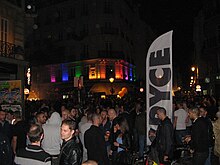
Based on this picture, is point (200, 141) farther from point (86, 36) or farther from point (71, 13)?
point (71, 13)

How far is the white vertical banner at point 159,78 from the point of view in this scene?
8.10m

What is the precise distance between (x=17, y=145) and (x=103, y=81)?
39.6 meters

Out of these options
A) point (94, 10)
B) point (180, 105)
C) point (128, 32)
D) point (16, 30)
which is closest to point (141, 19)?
point (128, 32)

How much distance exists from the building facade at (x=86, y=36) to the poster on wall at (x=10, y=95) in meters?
32.9

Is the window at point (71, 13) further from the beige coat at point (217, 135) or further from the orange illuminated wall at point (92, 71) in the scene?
the beige coat at point (217, 135)

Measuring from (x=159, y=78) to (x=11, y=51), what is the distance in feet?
42.5

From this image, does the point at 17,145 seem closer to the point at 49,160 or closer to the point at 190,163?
the point at 49,160

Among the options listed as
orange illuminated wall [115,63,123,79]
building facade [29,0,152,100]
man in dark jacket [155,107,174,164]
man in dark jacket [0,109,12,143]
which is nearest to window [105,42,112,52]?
building facade [29,0,152,100]

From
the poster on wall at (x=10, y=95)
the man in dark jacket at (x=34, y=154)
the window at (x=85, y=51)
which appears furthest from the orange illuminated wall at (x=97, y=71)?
the man in dark jacket at (x=34, y=154)

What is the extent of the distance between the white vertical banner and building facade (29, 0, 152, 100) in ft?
127

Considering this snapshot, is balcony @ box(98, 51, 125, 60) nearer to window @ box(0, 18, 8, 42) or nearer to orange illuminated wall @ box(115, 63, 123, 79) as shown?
orange illuminated wall @ box(115, 63, 123, 79)

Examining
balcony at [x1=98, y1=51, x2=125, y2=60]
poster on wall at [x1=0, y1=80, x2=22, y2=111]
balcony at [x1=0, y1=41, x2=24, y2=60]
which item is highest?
balcony at [x1=98, y1=51, x2=125, y2=60]

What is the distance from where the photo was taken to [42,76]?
5447cm

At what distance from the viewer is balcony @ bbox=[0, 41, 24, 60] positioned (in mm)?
18322
